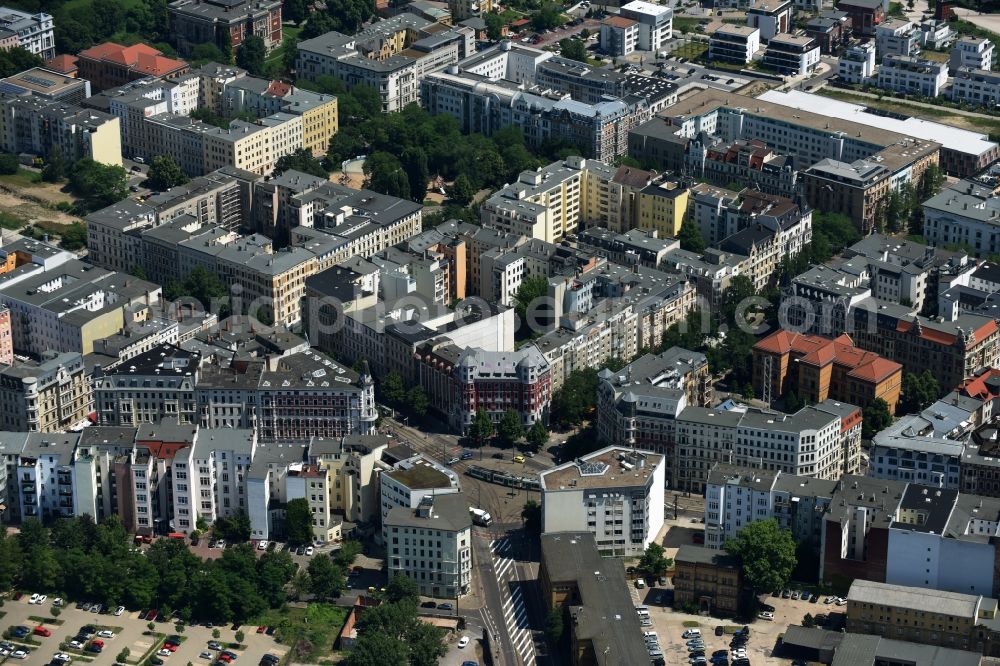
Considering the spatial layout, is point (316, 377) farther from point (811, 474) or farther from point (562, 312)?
point (811, 474)

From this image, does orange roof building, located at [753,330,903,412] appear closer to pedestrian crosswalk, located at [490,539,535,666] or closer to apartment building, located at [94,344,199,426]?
pedestrian crosswalk, located at [490,539,535,666]

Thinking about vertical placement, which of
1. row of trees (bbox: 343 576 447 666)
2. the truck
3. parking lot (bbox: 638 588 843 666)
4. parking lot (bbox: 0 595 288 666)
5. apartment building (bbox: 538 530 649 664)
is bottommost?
parking lot (bbox: 0 595 288 666)

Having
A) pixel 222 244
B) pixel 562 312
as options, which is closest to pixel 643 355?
pixel 562 312

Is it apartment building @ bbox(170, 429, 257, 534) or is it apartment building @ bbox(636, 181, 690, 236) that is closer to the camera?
apartment building @ bbox(170, 429, 257, 534)

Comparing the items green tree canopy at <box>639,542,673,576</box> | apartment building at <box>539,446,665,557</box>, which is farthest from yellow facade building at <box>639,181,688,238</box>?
green tree canopy at <box>639,542,673,576</box>

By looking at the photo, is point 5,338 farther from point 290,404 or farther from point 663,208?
point 663,208

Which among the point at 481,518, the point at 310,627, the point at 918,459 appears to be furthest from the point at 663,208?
the point at 310,627
